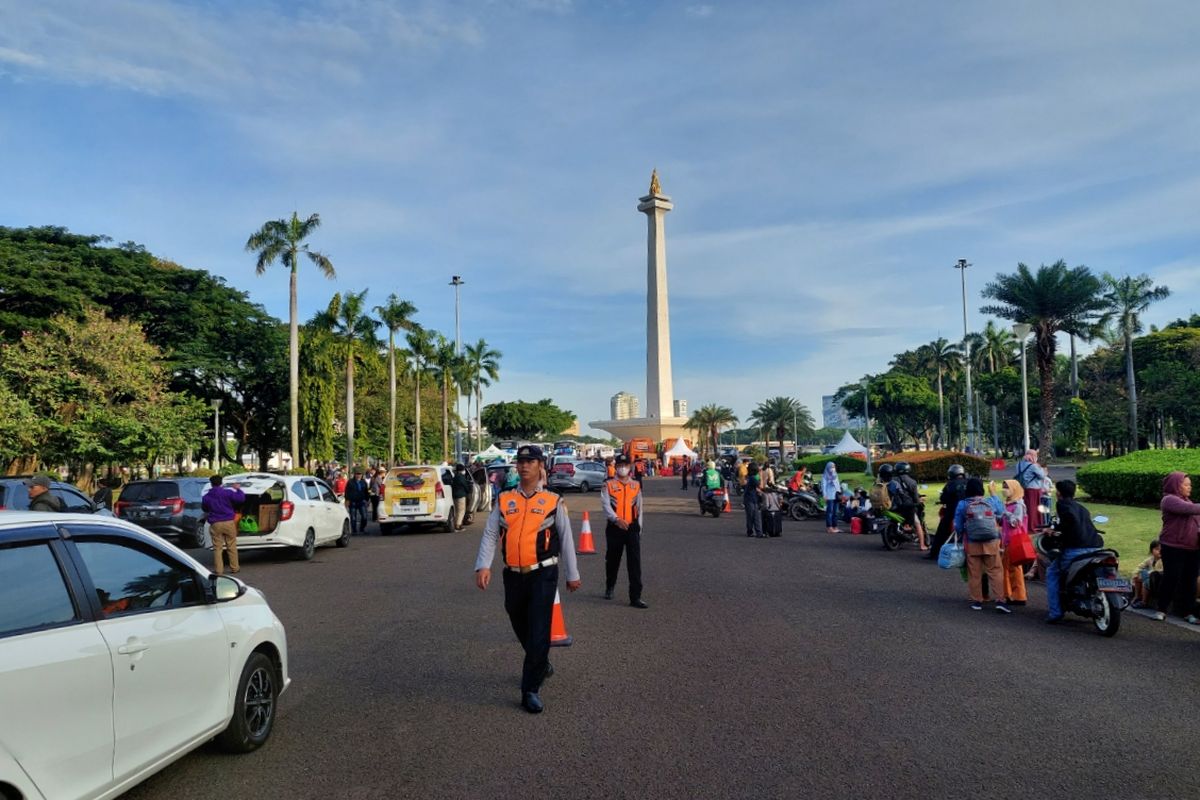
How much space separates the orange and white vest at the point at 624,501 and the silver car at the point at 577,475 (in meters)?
29.5

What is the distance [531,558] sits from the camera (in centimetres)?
601

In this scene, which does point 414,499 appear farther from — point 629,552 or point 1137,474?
point 1137,474

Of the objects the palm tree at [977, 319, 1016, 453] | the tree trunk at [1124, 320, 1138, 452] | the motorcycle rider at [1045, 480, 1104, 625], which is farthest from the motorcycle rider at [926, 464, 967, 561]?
the palm tree at [977, 319, 1016, 453]

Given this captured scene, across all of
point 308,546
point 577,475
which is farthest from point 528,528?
point 577,475

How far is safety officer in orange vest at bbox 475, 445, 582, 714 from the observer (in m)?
5.95

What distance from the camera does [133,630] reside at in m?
4.07

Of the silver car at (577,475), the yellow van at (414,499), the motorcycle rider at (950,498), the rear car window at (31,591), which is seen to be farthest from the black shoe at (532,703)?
the silver car at (577,475)

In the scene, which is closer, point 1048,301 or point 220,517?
point 220,517

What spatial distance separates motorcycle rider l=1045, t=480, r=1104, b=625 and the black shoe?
591 centimetres

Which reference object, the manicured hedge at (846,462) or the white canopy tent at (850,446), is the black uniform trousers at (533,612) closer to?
the white canopy tent at (850,446)

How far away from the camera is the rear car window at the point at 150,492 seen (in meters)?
16.9

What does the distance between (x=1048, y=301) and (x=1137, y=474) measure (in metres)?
18.7

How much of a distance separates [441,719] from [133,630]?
2.28 meters

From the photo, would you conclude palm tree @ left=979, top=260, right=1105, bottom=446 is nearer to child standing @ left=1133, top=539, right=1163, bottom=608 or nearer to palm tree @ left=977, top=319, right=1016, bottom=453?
child standing @ left=1133, top=539, right=1163, bottom=608
